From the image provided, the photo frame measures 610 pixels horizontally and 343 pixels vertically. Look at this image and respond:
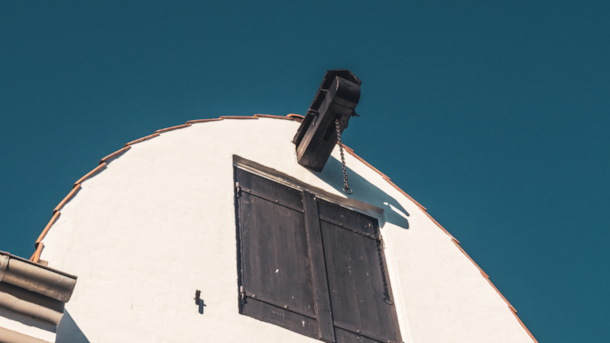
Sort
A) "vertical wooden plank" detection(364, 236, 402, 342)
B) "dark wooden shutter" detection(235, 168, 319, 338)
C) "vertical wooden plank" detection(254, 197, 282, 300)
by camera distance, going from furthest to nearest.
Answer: "vertical wooden plank" detection(364, 236, 402, 342), "vertical wooden plank" detection(254, 197, 282, 300), "dark wooden shutter" detection(235, 168, 319, 338)

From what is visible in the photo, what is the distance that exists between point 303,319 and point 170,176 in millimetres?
2083

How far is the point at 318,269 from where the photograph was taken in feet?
25.8

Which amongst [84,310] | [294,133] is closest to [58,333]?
[84,310]

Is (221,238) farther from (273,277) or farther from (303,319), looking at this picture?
(303,319)

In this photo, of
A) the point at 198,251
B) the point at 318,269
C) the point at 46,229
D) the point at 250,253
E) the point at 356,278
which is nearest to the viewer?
the point at 46,229

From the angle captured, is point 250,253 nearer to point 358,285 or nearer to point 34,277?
point 358,285

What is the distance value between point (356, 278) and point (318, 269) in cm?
54

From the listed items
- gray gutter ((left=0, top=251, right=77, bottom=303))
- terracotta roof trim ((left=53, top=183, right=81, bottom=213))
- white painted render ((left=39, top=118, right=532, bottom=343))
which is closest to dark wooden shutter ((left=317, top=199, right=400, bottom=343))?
white painted render ((left=39, top=118, right=532, bottom=343))

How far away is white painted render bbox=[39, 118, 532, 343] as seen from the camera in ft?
19.6

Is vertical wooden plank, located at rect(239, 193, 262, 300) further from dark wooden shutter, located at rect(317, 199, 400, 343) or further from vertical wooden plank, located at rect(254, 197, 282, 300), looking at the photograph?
dark wooden shutter, located at rect(317, 199, 400, 343)

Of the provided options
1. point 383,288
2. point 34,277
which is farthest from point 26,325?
point 383,288

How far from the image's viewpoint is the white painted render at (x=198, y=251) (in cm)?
598

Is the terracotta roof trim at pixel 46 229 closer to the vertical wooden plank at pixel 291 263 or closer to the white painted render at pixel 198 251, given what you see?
the white painted render at pixel 198 251

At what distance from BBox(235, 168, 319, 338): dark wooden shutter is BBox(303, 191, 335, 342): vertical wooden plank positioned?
0.06 meters
